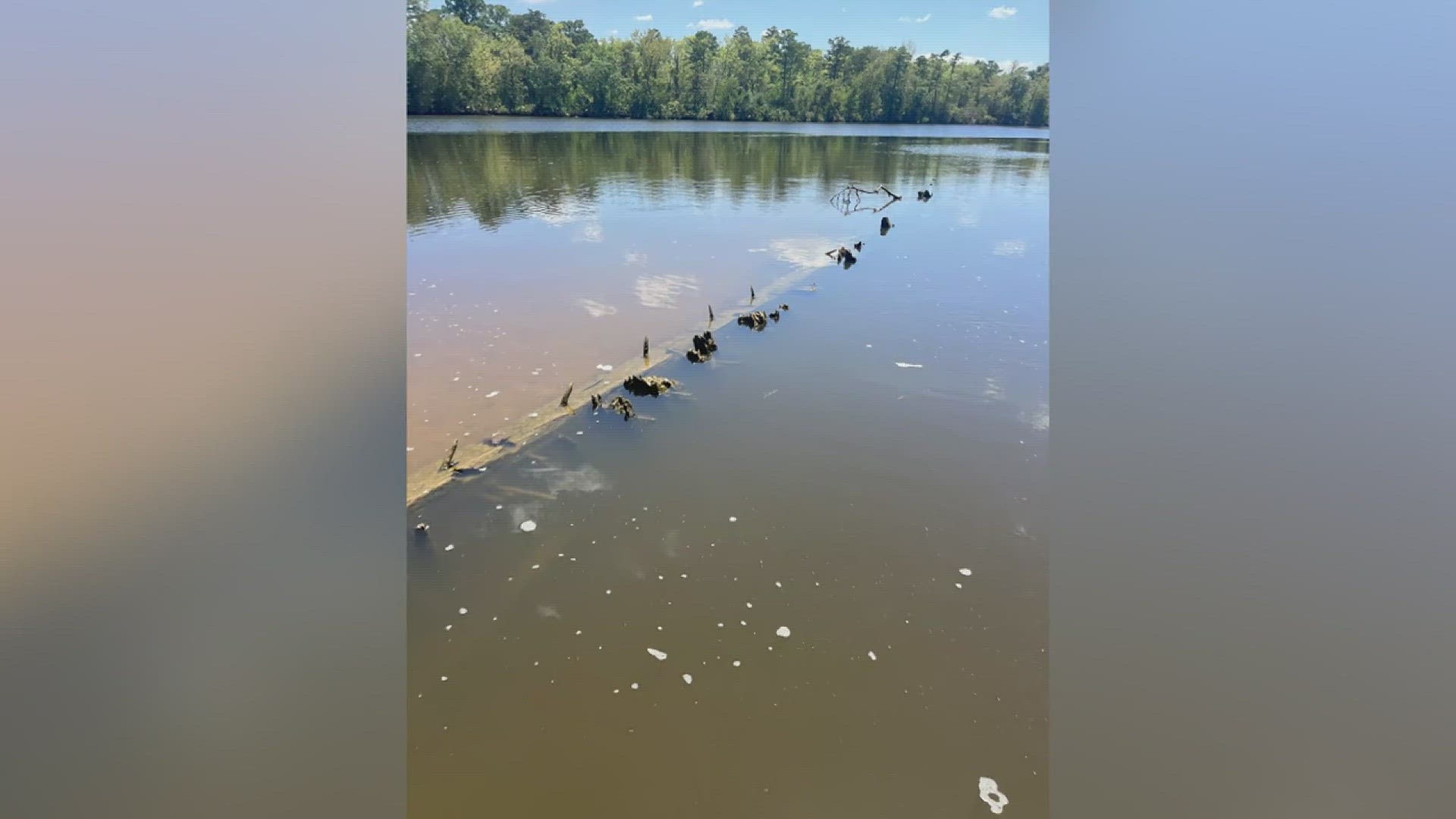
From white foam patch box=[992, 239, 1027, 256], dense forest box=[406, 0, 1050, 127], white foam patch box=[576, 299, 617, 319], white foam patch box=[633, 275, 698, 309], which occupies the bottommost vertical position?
white foam patch box=[576, 299, 617, 319]

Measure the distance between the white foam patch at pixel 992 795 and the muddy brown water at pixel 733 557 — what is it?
2 centimetres

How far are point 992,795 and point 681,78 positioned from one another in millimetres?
22806

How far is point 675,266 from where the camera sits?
18.4 ft

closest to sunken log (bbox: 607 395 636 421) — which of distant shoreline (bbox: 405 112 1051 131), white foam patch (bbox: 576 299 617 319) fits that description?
white foam patch (bbox: 576 299 617 319)

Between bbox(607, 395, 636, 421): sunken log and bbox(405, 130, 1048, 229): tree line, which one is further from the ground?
bbox(405, 130, 1048, 229): tree line

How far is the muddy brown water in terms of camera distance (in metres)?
1.68

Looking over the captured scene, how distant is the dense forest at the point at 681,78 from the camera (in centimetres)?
1798

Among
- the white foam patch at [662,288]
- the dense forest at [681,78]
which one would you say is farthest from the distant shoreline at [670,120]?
the white foam patch at [662,288]

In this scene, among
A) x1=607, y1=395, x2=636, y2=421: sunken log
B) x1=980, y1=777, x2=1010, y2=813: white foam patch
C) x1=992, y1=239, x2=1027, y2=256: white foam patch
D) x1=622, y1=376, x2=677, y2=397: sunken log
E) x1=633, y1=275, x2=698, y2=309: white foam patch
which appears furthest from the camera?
x1=992, y1=239, x2=1027, y2=256: white foam patch

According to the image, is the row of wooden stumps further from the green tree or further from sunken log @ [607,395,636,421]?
the green tree

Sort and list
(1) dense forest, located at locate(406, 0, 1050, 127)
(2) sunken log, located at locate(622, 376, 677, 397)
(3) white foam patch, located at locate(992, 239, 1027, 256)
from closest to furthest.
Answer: (2) sunken log, located at locate(622, 376, 677, 397)
(3) white foam patch, located at locate(992, 239, 1027, 256)
(1) dense forest, located at locate(406, 0, 1050, 127)

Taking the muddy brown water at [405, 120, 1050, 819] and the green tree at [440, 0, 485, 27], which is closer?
the muddy brown water at [405, 120, 1050, 819]

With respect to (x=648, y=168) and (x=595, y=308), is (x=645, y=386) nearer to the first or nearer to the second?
(x=595, y=308)

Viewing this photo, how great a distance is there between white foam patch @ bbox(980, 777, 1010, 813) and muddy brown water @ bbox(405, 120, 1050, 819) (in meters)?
0.02
